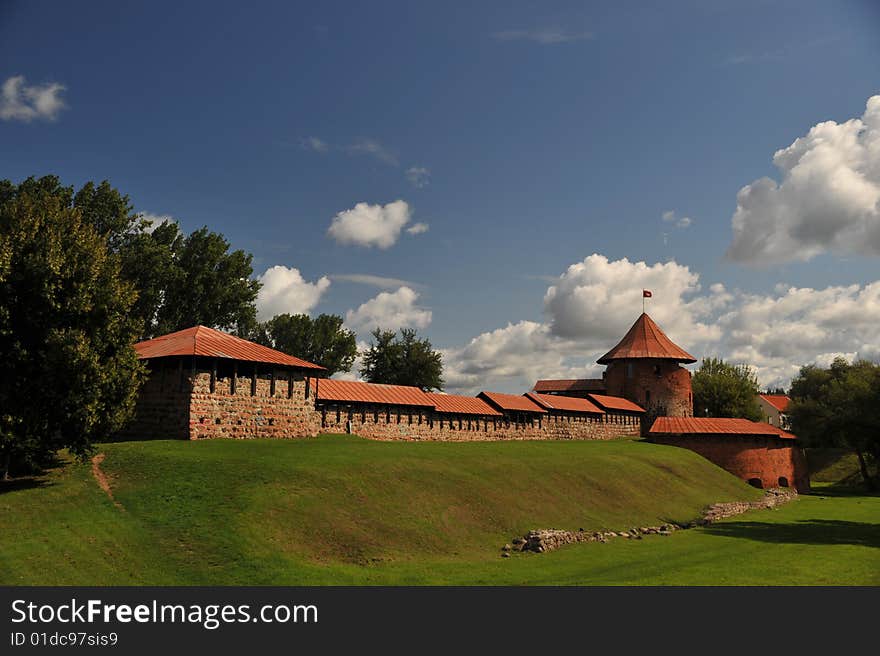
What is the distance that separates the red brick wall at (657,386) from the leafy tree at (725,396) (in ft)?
36.6

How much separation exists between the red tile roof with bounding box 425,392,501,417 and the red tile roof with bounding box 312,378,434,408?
954 mm

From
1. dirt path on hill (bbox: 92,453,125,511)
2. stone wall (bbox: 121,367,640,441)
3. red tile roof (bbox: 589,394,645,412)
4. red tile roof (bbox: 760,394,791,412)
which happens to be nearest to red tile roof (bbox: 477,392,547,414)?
stone wall (bbox: 121,367,640,441)

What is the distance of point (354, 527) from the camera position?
20891 millimetres

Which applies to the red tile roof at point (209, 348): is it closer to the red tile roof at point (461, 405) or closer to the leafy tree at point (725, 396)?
the red tile roof at point (461, 405)

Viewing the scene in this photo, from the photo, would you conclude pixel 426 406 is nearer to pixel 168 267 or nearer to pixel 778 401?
pixel 168 267

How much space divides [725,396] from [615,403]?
75.1 ft

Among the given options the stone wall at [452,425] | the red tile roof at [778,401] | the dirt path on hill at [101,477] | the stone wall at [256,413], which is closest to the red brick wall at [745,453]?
the stone wall at [452,425]

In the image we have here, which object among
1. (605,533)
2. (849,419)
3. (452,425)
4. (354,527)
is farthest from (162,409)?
(849,419)

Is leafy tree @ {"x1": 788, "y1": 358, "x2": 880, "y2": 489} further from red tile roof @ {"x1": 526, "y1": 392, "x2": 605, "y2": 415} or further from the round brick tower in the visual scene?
red tile roof @ {"x1": 526, "y1": 392, "x2": 605, "y2": 415}

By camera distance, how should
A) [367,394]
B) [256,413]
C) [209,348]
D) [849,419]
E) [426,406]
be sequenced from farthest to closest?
1. [849,419]
2. [426,406]
3. [367,394]
4. [256,413]
5. [209,348]

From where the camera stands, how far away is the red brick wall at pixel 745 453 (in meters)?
53.9

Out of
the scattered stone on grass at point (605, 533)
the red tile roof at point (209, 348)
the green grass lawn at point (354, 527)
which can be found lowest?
the scattered stone on grass at point (605, 533)

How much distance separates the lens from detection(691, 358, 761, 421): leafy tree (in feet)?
254
